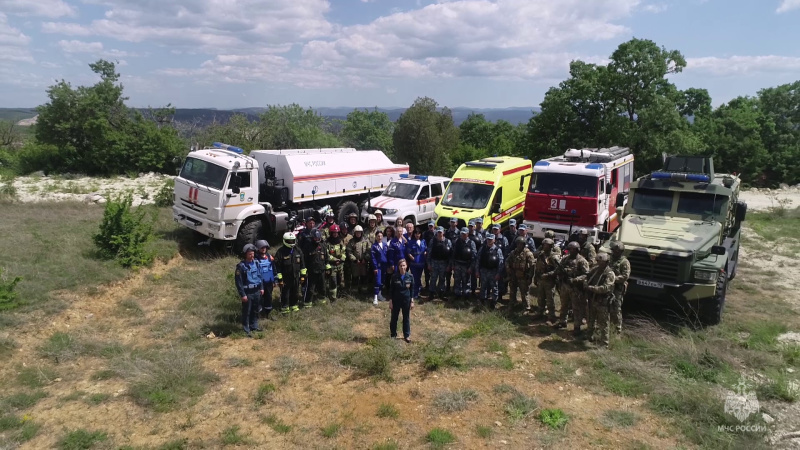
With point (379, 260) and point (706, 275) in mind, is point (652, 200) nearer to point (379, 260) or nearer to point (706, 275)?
point (706, 275)

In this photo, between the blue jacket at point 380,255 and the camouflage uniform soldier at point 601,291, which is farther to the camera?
the blue jacket at point 380,255

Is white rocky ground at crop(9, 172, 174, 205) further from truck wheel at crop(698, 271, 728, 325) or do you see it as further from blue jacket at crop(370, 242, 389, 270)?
truck wheel at crop(698, 271, 728, 325)

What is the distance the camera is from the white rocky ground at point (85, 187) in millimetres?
19828

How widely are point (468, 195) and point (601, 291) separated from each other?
21.5 ft

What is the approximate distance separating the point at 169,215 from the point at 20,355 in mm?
9663

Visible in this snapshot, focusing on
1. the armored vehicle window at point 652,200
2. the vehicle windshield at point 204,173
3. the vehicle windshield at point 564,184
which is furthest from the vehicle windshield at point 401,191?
the armored vehicle window at point 652,200

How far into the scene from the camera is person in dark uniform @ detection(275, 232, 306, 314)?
30.0 ft

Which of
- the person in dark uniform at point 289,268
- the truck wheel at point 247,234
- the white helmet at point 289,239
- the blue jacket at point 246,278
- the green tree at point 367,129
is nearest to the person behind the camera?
the blue jacket at point 246,278

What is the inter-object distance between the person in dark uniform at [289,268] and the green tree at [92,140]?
21.7 m

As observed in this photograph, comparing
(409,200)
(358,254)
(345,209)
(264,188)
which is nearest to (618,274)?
(358,254)

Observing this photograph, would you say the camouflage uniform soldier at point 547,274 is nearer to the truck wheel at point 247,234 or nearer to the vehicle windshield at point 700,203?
the vehicle windshield at point 700,203

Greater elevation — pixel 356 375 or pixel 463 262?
pixel 463 262

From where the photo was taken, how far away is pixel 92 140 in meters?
27.9

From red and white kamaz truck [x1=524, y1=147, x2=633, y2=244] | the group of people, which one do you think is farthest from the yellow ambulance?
the group of people
